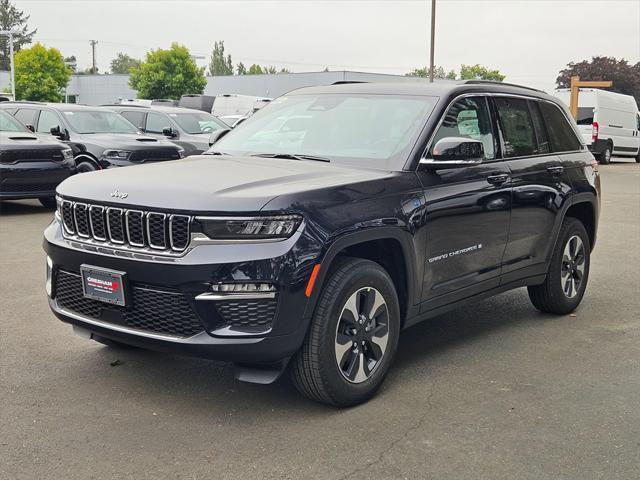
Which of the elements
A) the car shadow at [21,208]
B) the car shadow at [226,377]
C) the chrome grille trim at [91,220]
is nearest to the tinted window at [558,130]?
the car shadow at [226,377]

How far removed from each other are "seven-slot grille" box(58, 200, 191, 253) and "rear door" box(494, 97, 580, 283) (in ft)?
8.47

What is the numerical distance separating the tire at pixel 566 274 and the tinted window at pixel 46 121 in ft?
34.1

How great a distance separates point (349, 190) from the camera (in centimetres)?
414

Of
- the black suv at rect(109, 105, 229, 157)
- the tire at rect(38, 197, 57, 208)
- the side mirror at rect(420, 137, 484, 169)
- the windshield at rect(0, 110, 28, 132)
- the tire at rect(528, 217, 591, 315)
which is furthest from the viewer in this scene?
the black suv at rect(109, 105, 229, 157)

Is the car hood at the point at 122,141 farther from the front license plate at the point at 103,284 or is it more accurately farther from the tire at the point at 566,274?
the front license plate at the point at 103,284

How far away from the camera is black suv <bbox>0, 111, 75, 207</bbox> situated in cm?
1188

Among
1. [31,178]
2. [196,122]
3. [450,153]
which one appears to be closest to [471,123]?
[450,153]

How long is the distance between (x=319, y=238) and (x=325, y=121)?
1515 millimetres

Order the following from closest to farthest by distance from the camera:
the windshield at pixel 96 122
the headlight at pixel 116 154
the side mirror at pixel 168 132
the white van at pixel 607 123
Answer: the headlight at pixel 116 154
the windshield at pixel 96 122
the side mirror at pixel 168 132
the white van at pixel 607 123

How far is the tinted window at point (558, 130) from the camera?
618 cm

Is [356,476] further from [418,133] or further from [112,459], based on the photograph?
[418,133]

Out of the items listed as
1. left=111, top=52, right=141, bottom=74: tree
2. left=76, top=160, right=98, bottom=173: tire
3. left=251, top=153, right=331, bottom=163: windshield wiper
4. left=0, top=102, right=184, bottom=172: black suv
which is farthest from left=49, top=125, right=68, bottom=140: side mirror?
left=111, top=52, right=141, bottom=74: tree

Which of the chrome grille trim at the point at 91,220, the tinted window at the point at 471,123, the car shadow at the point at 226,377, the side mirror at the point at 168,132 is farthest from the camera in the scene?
the side mirror at the point at 168,132

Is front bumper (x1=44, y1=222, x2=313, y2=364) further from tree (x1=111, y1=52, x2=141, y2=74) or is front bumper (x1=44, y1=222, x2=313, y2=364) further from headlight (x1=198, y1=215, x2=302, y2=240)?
tree (x1=111, y1=52, x2=141, y2=74)
